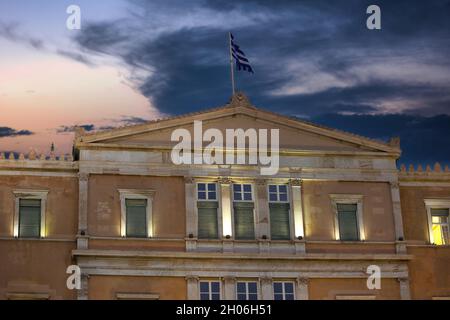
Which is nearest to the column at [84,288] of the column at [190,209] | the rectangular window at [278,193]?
the column at [190,209]

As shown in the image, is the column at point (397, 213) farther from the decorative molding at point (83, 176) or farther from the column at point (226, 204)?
the decorative molding at point (83, 176)

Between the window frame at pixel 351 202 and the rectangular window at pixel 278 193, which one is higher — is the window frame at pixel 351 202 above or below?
below

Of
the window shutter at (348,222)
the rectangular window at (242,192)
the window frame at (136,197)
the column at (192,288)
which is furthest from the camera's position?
the window shutter at (348,222)

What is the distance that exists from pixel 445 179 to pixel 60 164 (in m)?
17.4

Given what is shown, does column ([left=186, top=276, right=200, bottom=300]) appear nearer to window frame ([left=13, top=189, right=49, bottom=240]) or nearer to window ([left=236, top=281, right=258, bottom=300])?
window ([left=236, top=281, right=258, bottom=300])

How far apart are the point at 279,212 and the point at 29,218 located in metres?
10.7

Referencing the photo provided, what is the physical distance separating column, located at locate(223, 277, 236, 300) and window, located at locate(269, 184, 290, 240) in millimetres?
2781

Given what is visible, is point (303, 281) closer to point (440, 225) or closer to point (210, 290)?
point (210, 290)

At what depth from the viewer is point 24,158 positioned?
160 ft

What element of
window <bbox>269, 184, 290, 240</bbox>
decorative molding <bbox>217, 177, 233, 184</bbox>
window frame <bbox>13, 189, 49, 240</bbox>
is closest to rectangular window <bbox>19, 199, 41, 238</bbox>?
window frame <bbox>13, 189, 49, 240</bbox>

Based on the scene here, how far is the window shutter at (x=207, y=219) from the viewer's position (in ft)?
161

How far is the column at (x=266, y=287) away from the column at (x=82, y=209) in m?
7.53

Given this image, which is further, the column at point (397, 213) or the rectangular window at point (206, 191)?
the column at point (397, 213)
